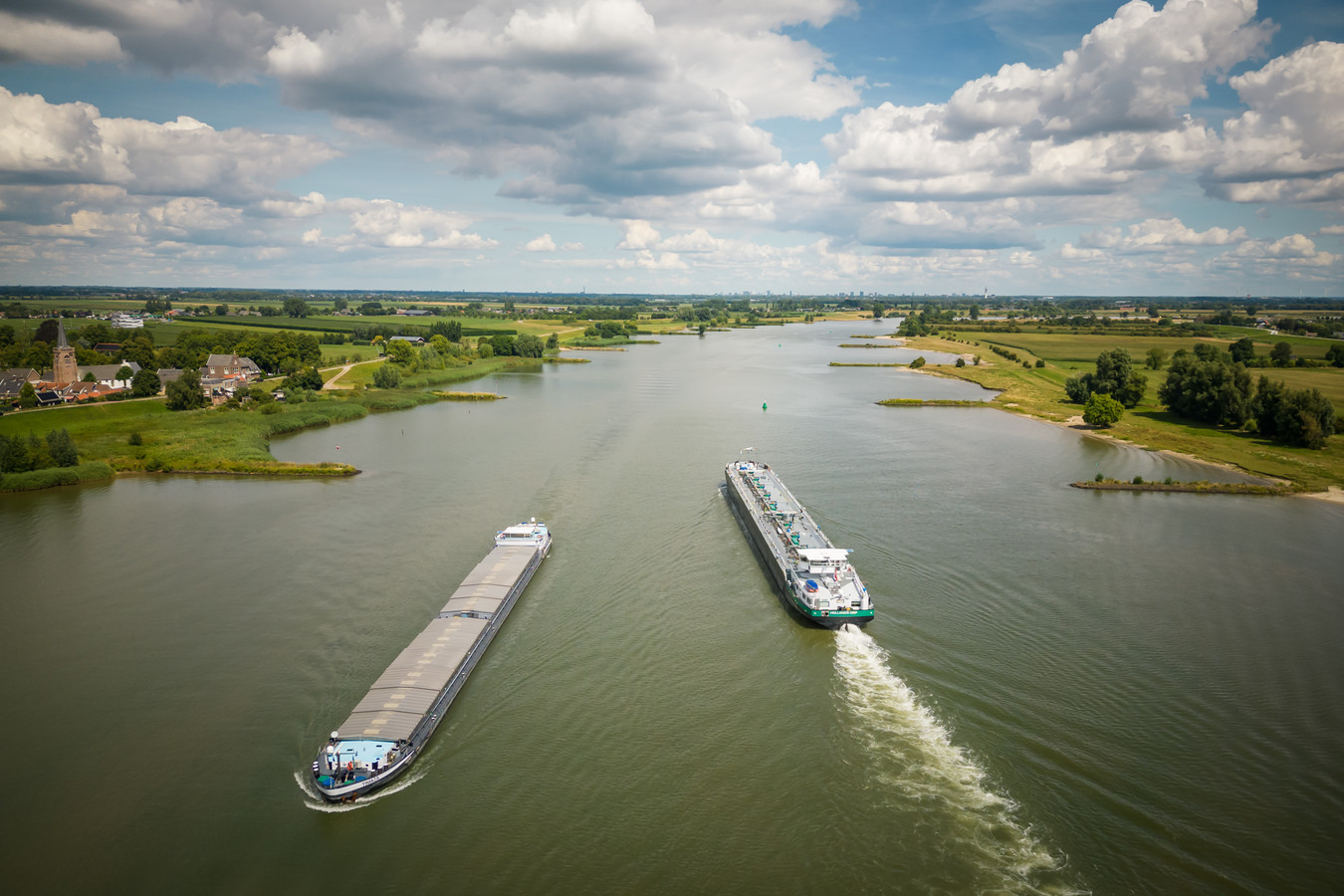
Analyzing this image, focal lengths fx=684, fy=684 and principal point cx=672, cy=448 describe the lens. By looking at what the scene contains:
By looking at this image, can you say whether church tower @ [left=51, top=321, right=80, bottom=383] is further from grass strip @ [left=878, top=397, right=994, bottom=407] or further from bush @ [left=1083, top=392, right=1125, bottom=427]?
bush @ [left=1083, top=392, right=1125, bottom=427]

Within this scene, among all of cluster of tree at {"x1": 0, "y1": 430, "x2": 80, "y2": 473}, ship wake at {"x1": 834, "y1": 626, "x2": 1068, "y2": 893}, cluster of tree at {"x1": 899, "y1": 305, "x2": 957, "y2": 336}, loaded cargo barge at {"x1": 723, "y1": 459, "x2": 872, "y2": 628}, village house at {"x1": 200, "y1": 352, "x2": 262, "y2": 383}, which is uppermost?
cluster of tree at {"x1": 899, "y1": 305, "x2": 957, "y2": 336}

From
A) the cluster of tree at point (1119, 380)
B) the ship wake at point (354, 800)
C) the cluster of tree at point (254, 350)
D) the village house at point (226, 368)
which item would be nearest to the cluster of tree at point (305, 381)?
the village house at point (226, 368)

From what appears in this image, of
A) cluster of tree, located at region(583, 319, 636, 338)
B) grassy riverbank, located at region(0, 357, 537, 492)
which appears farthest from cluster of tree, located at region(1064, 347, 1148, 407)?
cluster of tree, located at region(583, 319, 636, 338)

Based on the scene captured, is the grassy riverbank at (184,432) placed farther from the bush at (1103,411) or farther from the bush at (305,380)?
the bush at (1103,411)

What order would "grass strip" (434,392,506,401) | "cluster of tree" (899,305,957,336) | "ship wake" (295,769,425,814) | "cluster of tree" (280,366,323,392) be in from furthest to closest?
"cluster of tree" (899,305,957,336)
"grass strip" (434,392,506,401)
"cluster of tree" (280,366,323,392)
"ship wake" (295,769,425,814)

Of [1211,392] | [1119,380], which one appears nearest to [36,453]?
[1211,392]

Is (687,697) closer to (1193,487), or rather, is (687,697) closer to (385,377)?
(1193,487)
